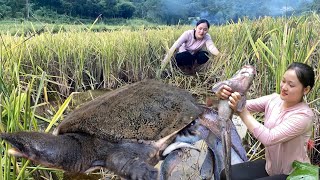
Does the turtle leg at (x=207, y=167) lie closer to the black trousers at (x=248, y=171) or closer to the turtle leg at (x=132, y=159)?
the black trousers at (x=248, y=171)

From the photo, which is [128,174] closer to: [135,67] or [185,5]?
[135,67]

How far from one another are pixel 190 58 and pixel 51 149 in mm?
3395

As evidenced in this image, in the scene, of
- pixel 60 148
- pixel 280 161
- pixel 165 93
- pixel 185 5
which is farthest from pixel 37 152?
pixel 185 5

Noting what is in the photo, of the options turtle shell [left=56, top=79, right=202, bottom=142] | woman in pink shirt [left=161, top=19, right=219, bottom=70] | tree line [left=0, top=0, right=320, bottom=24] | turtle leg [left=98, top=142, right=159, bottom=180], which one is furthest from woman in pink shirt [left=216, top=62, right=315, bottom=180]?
Result: tree line [left=0, top=0, right=320, bottom=24]

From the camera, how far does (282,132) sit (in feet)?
4.49

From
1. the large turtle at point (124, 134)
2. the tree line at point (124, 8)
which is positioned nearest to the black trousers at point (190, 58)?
the large turtle at point (124, 134)

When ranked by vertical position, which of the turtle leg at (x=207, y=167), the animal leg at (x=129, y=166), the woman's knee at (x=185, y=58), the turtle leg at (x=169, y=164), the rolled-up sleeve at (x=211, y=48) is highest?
the rolled-up sleeve at (x=211, y=48)

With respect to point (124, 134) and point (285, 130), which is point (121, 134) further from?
Answer: point (285, 130)

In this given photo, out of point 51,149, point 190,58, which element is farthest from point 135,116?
point 190,58

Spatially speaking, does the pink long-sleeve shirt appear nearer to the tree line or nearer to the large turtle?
the large turtle

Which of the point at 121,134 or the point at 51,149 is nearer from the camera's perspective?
the point at 51,149

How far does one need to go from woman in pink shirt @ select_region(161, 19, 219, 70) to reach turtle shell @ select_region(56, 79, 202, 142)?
2.92 m

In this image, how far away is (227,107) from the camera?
4.07ft

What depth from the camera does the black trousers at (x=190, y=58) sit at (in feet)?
14.7
